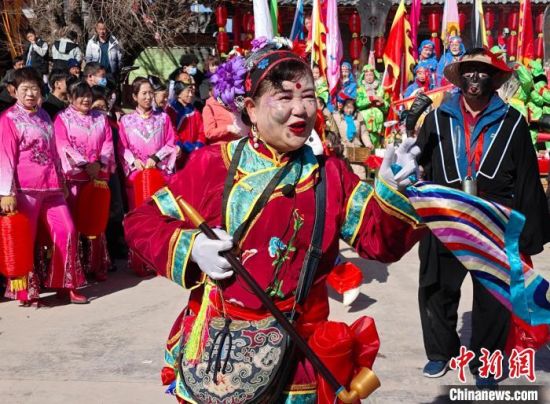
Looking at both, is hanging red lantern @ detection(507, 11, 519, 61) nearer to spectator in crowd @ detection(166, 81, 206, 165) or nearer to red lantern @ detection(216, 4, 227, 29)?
red lantern @ detection(216, 4, 227, 29)

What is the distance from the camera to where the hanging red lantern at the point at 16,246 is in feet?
17.9

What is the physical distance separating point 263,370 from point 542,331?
5.64ft

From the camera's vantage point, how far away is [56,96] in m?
6.66

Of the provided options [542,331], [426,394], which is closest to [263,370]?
[542,331]

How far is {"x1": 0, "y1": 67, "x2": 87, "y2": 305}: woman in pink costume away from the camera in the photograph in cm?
546

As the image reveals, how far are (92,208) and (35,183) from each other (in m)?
0.88

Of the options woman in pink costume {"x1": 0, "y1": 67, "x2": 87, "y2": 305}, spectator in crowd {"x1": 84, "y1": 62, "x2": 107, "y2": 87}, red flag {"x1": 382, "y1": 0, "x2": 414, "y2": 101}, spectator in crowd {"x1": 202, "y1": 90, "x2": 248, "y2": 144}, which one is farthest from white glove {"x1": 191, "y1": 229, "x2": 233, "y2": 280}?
red flag {"x1": 382, "y1": 0, "x2": 414, "y2": 101}

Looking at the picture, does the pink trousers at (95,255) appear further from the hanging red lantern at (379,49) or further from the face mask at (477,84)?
the hanging red lantern at (379,49)

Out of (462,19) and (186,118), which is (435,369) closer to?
(186,118)

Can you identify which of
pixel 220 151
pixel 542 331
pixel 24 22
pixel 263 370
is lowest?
pixel 542 331

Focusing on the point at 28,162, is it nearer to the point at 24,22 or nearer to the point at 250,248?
the point at 250,248

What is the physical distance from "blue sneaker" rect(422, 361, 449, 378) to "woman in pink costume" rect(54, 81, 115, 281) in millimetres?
3392

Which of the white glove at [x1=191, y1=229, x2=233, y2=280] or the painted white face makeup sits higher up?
the painted white face makeup

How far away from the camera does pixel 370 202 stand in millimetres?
2387
